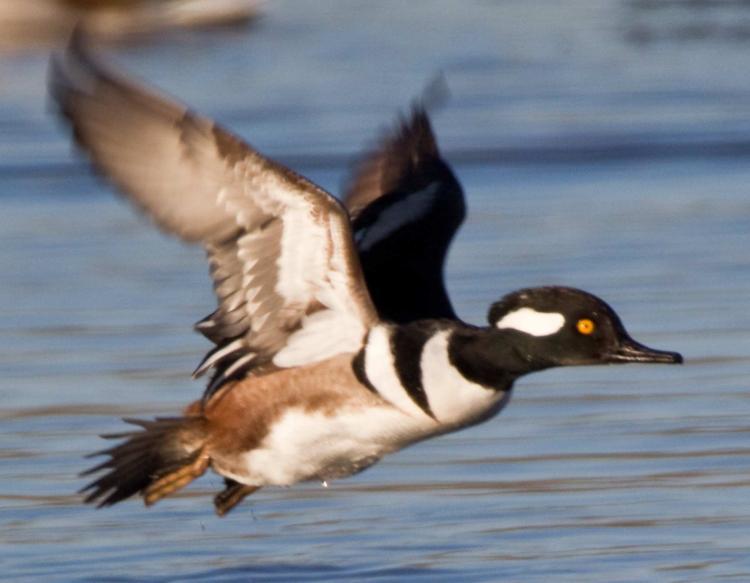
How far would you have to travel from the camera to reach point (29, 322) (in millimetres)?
10062

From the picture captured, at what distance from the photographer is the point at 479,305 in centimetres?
1002

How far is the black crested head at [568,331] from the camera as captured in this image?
256 inches

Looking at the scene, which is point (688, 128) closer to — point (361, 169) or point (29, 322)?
point (29, 322)

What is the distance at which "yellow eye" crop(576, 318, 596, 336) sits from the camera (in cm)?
651

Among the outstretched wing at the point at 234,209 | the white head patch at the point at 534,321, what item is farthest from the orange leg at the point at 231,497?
the white head patch at the point at 534,321

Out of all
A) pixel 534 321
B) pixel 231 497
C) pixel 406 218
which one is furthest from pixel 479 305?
pixel 534 321

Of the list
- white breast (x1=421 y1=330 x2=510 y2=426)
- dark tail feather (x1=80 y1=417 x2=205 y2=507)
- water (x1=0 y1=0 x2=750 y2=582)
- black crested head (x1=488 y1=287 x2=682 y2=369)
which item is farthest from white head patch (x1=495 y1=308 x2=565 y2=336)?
dark tail feather (x1=80 y1=417 x2=205 y2=507)

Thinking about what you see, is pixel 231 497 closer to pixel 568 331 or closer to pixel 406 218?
pixel 406 218

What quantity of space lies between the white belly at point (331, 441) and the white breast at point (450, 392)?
6 centimetres

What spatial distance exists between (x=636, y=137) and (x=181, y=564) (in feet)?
25.1

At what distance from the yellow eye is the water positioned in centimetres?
94

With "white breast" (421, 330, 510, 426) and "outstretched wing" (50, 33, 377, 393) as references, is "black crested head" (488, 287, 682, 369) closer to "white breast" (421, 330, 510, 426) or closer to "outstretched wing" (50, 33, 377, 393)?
"white breast" (421, 330, 510, 426)

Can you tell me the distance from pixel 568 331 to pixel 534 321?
11 centimetres

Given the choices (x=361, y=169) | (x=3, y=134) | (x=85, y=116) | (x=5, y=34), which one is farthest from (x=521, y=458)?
(x=5, y=34)
